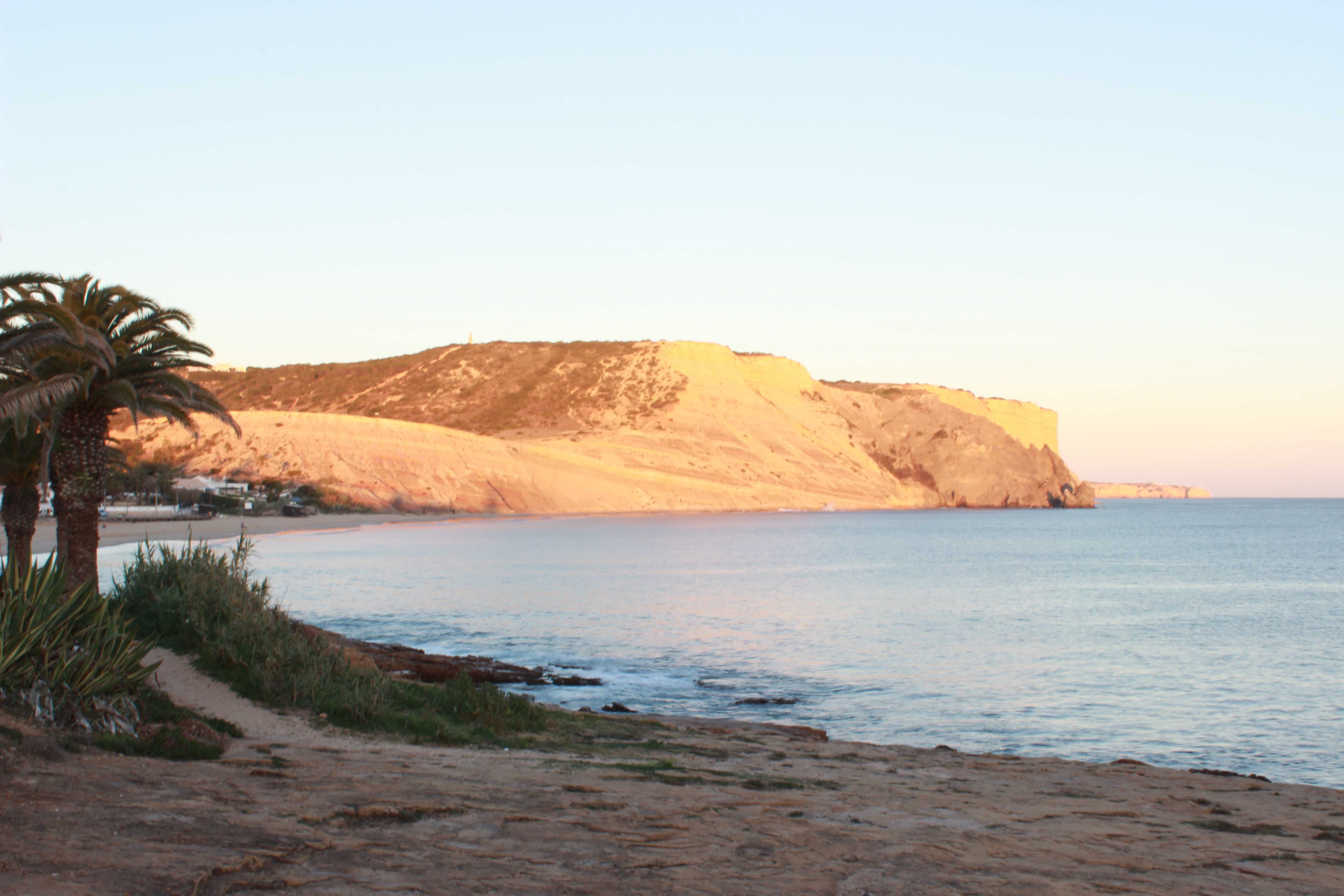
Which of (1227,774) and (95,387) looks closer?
(1227,774)

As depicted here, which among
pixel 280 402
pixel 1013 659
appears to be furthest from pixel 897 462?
pixel 1013 659

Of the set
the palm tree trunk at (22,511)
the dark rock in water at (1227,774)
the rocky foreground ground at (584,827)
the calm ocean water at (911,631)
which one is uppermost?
the palm tree trunk at (22,511)

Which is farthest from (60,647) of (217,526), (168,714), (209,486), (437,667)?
(209,486)

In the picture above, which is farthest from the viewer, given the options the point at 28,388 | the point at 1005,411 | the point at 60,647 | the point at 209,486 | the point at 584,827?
the point at 1005,411

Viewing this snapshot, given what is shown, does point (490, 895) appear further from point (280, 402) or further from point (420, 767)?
point (280, 402)

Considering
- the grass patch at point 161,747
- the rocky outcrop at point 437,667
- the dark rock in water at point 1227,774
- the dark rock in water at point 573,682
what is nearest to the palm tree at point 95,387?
the rocky outcrop at point 437,667

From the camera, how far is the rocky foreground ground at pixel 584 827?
5.48 meters

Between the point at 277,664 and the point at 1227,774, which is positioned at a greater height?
the point at 277,664

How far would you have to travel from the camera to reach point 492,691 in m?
12.5

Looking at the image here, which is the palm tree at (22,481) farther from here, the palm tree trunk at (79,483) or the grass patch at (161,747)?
the grass patch at (161,747)

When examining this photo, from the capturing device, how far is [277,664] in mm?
11211

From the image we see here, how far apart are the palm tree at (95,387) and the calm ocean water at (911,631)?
7.43 metres

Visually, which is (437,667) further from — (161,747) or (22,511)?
(161,747)

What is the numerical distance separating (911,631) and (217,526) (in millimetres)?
42290
